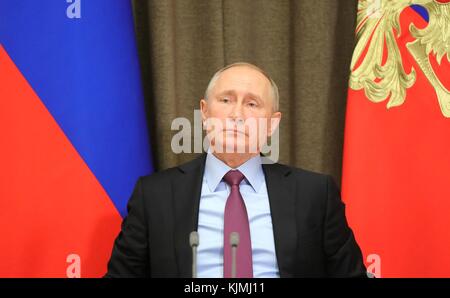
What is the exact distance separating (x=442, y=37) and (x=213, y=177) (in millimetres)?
1008

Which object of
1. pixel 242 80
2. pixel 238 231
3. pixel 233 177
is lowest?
pixel 238 231

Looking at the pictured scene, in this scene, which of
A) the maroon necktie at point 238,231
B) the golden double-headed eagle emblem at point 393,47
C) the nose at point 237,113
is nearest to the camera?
the maroon necktie at point 238,231

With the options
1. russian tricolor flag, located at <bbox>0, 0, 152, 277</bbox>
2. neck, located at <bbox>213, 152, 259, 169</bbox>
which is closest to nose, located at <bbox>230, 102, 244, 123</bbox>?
neck, located at <bbox>213, 152, 259, 169</bbox>

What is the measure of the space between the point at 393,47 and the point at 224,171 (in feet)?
2.67

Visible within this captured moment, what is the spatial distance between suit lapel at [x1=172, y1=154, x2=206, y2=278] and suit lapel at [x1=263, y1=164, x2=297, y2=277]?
24 centimetres

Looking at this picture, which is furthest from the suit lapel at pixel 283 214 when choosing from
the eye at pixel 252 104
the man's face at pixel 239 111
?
the eye at pixel 252 104

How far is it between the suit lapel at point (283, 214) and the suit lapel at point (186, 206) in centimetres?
24

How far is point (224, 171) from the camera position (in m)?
1.85

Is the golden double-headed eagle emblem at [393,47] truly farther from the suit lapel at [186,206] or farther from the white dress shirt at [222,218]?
the suit lapel at [186,206]

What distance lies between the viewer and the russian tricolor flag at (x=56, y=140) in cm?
197

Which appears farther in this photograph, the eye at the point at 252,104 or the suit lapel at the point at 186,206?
the eye at the point at 252,104

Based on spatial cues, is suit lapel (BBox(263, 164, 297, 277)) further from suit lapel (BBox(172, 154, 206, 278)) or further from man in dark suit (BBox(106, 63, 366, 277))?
suit lapel (BBox(172, 154, 206, 278))

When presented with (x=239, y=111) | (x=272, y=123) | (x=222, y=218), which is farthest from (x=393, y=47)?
(x=222, y=218)

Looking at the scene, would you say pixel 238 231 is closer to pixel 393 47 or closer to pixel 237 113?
pixel 237 113
